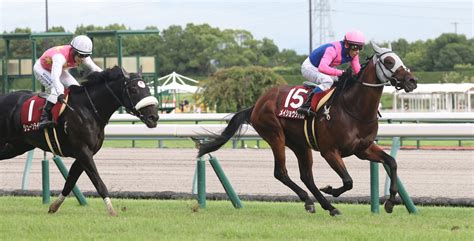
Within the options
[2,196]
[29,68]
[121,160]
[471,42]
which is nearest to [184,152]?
[121,160]

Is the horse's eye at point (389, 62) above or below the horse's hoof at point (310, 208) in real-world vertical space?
above

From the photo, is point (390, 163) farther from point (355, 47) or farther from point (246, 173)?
point (246, 173)

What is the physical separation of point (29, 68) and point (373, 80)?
92.4 feet

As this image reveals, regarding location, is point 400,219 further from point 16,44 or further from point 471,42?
point 471,42

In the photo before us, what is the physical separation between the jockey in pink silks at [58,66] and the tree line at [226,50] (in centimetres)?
6155

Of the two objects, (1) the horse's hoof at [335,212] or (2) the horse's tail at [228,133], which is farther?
(2) the horse's tail at [228,133]

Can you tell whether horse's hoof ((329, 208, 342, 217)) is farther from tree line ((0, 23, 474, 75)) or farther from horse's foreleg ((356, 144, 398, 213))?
tree line ((0, 23, 474, 75))

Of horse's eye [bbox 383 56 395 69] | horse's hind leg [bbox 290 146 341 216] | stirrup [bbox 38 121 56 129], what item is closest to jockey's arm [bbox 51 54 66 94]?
stirrup [bbox 38 121 56 129]

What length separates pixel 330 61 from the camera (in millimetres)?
9695

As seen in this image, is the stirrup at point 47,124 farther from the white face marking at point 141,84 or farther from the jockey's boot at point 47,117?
the white face marking at point 141,84

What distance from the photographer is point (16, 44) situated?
72.4 m

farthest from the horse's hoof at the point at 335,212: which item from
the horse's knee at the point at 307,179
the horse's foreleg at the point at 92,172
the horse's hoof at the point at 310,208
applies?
the horse's foreleg at the point at 92,172

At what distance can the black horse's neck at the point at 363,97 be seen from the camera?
9172 millimetres

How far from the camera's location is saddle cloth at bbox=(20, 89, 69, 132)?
9.63 meters
